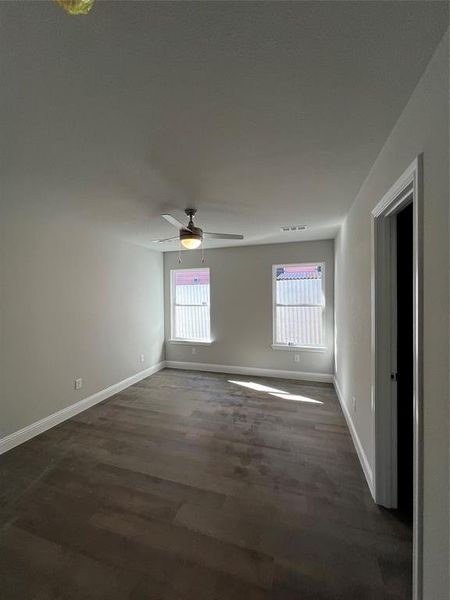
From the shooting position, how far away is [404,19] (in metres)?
0.80

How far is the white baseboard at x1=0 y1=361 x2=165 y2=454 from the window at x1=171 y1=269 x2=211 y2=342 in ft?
4.15

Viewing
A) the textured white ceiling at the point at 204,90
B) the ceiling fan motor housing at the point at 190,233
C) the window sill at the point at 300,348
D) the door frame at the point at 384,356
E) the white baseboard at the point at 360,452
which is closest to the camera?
the textured white ceiling at the point at 204,90

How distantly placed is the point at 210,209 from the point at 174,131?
1.26m

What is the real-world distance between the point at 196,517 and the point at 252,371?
9.93 ft

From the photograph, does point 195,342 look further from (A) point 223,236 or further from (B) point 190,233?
(B) point 190,233

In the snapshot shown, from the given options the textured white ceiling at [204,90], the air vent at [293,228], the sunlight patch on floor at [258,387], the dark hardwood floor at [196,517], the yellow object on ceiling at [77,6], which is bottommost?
the dark hardwood floor at [196,517]

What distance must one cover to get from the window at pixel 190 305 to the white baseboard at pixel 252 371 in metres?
0.53

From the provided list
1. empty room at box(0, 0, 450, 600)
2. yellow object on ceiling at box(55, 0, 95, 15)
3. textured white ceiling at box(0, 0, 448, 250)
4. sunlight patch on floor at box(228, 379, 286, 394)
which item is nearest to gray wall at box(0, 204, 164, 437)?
empty room at box(0, 0, 450, 600)

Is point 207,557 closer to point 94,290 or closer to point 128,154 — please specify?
point 128,154

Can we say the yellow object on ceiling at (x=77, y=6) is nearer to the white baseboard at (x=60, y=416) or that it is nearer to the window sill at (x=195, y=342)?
the white baseboard at (x=60, y=416)

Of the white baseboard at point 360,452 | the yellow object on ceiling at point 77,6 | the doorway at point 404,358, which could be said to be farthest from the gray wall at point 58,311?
the white baseboard at point 360,452

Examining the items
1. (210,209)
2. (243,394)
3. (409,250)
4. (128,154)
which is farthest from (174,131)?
(243,394)

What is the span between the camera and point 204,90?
3.55 feet

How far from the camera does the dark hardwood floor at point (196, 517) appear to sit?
1274 millimetres
